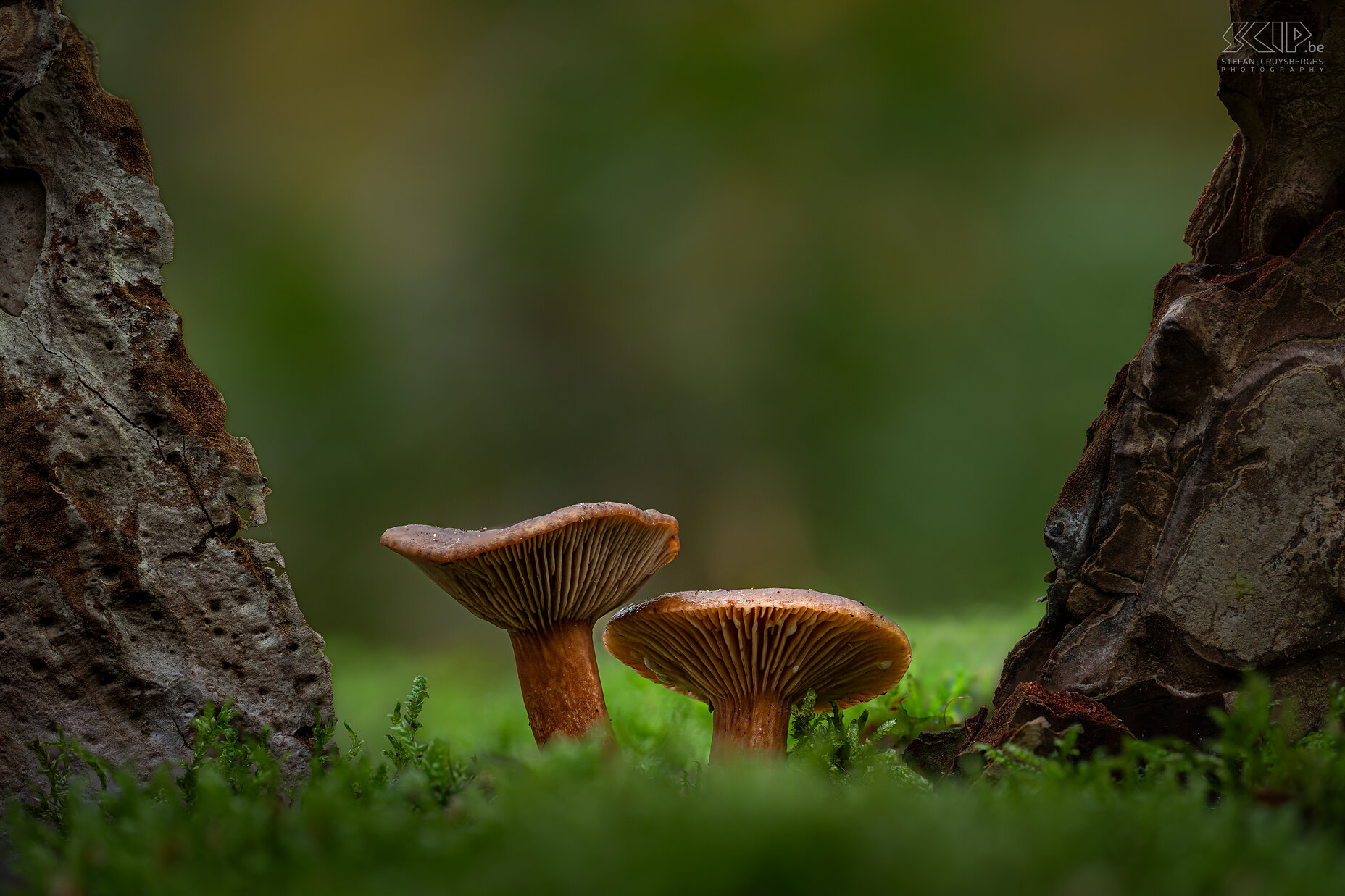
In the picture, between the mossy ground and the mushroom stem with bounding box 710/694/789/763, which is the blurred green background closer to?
the mushroom stem with bounding box 710/694/789/763

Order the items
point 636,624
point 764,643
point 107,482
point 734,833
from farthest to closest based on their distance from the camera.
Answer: point 636,624, point 764,643, point 107,482, point 734,833

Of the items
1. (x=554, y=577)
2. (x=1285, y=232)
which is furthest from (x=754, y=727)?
(x=1285, y=232)

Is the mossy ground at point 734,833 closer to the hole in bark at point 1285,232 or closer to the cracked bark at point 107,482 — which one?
the cracked bark at point 107,482

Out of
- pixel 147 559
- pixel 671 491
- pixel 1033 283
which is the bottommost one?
pixel 147 559

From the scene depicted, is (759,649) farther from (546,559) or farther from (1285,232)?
(1285,232)

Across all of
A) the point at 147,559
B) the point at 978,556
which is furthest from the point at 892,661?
the point at 978,556

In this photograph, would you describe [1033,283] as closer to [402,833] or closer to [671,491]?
[671,491]

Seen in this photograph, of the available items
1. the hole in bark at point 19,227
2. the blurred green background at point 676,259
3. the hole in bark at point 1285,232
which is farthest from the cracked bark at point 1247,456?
the blurred green background at point 676,259

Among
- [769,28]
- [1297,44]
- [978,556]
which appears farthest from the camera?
[769,28]
